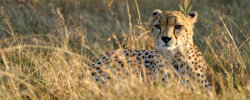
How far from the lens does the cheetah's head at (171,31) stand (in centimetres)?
289

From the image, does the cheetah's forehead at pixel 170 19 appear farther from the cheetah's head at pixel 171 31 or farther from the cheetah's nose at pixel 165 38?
the cheetah's nose at pixel 165 38

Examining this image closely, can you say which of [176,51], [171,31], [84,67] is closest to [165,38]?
[171,31]

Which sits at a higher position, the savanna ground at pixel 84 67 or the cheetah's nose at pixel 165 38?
the cheetah's nose at pixel 165 38

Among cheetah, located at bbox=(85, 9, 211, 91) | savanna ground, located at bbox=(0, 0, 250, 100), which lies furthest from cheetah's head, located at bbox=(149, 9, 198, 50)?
savanna ground, located at bbox=(0, 0, 250, 100)

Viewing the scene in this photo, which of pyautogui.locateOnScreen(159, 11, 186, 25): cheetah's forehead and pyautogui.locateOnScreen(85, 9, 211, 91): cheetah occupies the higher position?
pyautogui.locateOnScreen(159, 11, 186, 25): cheetah's forehead

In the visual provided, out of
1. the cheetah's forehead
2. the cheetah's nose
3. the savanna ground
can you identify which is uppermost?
the cheetah's forehead

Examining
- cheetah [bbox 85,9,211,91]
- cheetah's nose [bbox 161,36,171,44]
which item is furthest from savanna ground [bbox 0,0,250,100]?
cheetah's nose [bbox 161,36,171,44]

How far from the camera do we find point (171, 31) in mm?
2908

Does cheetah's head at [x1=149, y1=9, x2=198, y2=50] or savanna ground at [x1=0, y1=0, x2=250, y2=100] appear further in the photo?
cheetah's head at [x1=149, y1=9, x2=198, y2=50]

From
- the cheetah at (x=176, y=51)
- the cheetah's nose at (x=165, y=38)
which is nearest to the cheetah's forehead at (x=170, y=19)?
the cheetah at (x=176, y=51)

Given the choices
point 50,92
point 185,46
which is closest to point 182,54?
point 185,46

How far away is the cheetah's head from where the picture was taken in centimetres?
289

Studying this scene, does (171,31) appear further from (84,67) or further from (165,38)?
(84,67)

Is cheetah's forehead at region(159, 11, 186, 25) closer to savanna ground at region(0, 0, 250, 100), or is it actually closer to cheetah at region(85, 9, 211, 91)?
cheetah at region(85, 9, 211, 91)
